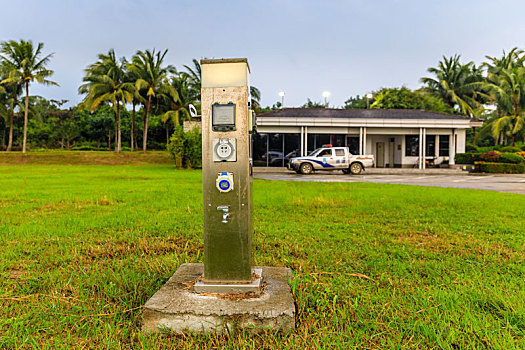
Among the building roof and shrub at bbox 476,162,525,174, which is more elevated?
the building roof

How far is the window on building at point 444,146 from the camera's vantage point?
92.8ft

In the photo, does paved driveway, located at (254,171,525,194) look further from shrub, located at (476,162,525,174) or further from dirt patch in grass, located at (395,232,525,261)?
dirt patch in grass, located at (395,232,525,261)

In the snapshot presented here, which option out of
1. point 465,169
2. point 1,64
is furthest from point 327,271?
point 1,64

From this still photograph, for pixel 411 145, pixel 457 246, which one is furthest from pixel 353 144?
pixel 457 246

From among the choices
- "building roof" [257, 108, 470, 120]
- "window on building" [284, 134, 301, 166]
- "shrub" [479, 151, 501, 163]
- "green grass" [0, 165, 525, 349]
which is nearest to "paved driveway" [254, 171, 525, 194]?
"green grass" [0, 165, 525, 349]

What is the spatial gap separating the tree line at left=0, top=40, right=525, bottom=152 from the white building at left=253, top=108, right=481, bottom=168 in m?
8.67

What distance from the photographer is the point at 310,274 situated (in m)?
2.96

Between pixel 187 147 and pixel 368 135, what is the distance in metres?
15.0

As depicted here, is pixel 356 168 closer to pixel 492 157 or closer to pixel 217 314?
pixel 492 157

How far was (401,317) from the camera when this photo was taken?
88.7 inches

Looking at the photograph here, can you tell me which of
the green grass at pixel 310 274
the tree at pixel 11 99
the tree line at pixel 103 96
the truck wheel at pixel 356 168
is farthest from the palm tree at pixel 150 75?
the green grass at pixel 310 274

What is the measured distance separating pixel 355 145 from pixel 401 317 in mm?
26997

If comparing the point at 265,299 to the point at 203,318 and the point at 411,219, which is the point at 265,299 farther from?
the point at 411,219

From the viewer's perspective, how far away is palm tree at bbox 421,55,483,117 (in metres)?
44.6
